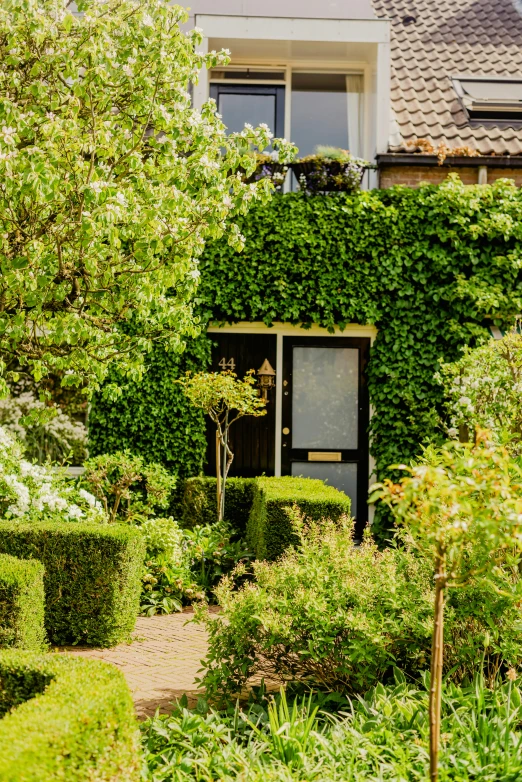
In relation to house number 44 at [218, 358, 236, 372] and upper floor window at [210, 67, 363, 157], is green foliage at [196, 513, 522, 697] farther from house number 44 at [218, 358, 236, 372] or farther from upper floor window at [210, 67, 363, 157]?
upper floor window at [210, 67, 363, 157]

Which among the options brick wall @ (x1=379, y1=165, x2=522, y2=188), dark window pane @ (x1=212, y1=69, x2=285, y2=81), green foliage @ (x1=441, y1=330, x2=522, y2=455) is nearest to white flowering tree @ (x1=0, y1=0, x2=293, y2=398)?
green foliage @ (x1=441, y1=330, x2=522, y2=455)

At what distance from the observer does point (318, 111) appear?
11.4 metres

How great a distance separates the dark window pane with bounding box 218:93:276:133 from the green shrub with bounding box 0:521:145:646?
694 centimetres

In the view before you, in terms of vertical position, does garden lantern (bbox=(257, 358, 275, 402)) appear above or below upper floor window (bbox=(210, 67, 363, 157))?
below

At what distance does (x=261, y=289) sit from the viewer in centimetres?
1037

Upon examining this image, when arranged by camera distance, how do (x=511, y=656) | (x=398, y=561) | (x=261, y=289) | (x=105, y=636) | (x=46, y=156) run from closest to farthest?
(x=511, y=656), (x=46, y=156), (x=398, y=561), (x=105, y=636), (x=261, y=289)

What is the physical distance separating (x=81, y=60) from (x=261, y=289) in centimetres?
504

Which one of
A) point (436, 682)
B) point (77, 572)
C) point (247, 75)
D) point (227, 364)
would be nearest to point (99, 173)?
point (77, 572)

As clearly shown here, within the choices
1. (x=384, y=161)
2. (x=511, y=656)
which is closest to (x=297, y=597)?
(x=511, y=656)

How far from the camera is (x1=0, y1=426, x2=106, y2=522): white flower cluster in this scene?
274 inches

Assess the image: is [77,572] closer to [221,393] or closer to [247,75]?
[221,393]

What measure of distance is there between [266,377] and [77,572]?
196 inches

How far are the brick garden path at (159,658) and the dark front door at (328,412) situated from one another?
3685mm

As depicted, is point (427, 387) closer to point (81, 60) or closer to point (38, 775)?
point (81, 60)
